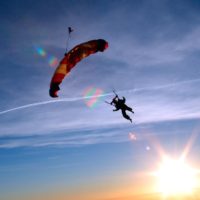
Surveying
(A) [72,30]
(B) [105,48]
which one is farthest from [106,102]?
(A) [72,30]

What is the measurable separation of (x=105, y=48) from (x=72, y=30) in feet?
14.5

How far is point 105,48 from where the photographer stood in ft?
71.8

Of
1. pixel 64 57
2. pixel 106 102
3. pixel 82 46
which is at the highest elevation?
→ pixel 82 46

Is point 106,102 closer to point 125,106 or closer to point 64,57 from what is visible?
point 125,106

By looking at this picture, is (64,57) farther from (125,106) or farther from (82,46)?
(125,106)

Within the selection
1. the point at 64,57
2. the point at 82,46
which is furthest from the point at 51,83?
the point at 82,46

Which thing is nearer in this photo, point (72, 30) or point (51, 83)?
point (72, 30)

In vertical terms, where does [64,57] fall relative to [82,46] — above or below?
below

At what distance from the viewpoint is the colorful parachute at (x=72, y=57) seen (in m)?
19.8

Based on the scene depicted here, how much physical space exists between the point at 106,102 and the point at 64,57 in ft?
17.7

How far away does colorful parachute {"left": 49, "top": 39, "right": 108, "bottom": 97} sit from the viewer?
64.8ft

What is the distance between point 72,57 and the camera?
20.8 m

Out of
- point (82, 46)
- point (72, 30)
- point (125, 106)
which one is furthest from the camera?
point (125, 106)

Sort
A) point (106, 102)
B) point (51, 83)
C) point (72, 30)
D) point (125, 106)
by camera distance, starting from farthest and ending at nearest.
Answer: point (125, 106) < point (106, 102) < point (51, 83) < point (72, 30)
